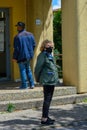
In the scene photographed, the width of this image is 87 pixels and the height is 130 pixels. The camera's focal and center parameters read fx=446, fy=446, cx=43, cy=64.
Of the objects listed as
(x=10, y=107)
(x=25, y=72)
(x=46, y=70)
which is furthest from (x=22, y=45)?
(x=46, y=70)

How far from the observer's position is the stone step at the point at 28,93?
11.5m

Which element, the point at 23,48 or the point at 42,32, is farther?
the point at 42,32

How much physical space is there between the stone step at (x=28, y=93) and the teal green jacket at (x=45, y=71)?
7.94 ft

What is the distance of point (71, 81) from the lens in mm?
12930

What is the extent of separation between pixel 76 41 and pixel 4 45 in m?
3.12

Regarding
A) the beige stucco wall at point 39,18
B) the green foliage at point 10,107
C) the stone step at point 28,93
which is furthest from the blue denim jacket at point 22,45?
the beige stucco wall at point 39,18

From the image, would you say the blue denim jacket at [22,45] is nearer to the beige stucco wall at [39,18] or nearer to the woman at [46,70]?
the beige stucco wall at [39,18]

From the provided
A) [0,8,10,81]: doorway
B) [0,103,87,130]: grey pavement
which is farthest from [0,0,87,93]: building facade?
[0,103,87,130]: grey pavement

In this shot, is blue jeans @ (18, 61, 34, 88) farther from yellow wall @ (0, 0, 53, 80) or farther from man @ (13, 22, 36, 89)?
yellow wall @ (0, 0, 53, 80)

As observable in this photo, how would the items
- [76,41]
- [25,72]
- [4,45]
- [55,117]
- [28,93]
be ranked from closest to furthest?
[55,117] < [28,93] < [25,72] < [76,41] < [4,45]

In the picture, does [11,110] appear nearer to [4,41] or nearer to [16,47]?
[16,47]

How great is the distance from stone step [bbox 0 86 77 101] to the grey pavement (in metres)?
0.50

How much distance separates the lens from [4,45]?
14.8 meters

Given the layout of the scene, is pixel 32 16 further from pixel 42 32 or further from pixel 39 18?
pixel 42 32
